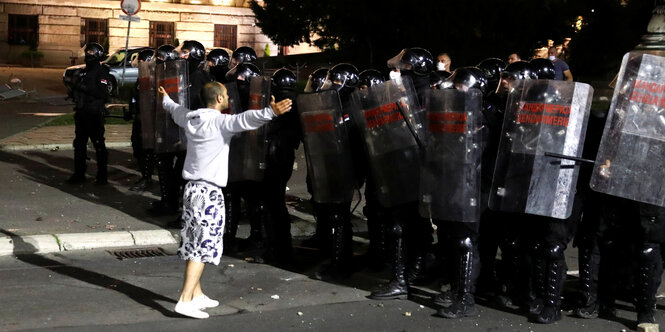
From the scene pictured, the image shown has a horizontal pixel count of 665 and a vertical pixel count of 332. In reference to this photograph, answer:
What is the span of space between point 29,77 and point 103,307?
92.5 feet

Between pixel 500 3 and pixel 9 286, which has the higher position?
Answer: pixel 500 3

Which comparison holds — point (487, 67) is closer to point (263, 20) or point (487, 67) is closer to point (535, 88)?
point (535, 88)

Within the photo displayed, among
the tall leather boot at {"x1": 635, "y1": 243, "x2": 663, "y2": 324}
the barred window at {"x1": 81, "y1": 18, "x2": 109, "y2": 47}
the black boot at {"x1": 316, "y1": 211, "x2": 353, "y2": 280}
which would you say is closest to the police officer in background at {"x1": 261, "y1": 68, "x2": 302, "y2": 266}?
the black boot at {"x1": 316, "y1": 211, "x2": 353, "y2": 280}

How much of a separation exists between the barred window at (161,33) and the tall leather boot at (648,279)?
3734 cm

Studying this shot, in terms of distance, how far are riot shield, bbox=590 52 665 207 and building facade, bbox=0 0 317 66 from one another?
3258cm

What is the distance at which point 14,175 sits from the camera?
39.5 feet

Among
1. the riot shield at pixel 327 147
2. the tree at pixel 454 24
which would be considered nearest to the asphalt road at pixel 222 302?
the riot shield at pixel 327 147

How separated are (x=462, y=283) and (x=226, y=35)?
125ft

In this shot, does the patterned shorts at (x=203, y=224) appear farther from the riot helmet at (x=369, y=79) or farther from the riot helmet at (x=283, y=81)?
the riot helmet at (x=283, y=81)

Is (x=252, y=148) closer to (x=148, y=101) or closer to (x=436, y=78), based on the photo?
(x=436, y=78)

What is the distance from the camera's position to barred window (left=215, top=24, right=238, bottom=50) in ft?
142

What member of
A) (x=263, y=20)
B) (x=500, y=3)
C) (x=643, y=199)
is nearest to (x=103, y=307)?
(x=643, y=199)

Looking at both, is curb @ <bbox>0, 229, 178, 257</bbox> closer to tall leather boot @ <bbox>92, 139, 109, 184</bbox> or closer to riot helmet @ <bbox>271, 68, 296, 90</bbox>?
riot helmet @ <bbox>271, 68, 296, 90</bbox>

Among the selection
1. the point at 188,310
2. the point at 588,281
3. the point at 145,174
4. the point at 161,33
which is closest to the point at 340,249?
the point at 188,310
